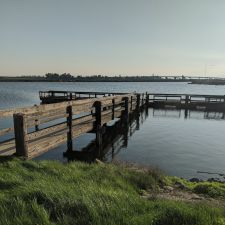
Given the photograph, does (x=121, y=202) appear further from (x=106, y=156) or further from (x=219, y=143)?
(x=219, y=143)

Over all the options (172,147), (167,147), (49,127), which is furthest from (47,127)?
(172,147)

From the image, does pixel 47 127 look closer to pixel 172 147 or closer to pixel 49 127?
pixel 49 127

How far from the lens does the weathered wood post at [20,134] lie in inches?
292

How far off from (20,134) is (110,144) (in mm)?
8677

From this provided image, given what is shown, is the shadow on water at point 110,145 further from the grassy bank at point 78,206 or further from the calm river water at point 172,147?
the grassy bank at point 78,206

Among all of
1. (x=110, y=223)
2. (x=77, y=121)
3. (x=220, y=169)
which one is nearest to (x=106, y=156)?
(x=77, y=121)

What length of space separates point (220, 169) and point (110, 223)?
8994 mm

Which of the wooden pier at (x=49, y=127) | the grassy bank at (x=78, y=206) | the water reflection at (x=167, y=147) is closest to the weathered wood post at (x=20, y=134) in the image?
the wooden pier at (x=49, y=127)

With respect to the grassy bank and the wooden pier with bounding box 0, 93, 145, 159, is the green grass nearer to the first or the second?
the grassy bank

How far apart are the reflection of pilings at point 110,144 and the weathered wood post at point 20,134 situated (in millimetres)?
4370

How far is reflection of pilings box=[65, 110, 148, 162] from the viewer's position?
12470 mm

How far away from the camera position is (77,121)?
12133 mm

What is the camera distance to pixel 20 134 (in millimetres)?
7504

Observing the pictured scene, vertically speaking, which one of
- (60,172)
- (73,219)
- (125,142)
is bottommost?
(125,142)
